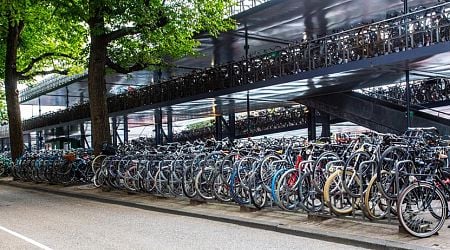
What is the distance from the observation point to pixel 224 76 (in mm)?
18828

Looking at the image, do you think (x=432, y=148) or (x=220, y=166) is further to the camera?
(x=220, y=166)

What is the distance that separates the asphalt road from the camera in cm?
678

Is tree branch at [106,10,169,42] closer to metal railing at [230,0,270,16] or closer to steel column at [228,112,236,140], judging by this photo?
metal railing at [230,0,270,16]

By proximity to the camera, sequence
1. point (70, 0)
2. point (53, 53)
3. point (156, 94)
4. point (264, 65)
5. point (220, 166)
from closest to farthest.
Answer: point (220, 166)
point (70, 0)
point (264, 65)
point (53, 53)
point (156, 94)

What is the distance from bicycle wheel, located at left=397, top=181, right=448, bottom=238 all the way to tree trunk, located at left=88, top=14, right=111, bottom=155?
33.9 ft

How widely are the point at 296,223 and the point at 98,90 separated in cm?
916

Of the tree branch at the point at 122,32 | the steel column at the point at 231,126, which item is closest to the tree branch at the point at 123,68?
the tree branch at the point at 122,32

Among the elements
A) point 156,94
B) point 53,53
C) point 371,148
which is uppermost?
point 53,53

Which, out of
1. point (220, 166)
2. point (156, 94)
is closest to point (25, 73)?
point (156, 94)

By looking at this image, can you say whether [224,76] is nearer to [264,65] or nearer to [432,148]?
[264,65]

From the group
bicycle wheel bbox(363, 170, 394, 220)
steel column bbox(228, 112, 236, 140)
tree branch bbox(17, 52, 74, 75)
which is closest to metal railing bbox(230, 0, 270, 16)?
tree branch bbox(17, 52, 74, 75)

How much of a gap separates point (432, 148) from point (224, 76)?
41.2 ft

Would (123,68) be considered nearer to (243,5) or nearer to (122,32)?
(122,32)

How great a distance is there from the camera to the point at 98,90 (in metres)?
14.8
